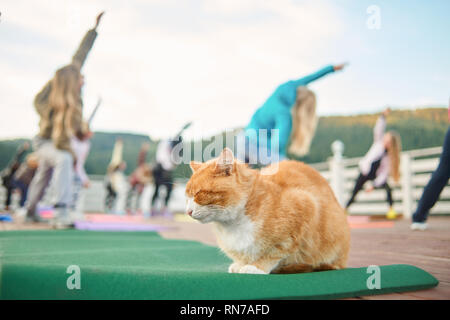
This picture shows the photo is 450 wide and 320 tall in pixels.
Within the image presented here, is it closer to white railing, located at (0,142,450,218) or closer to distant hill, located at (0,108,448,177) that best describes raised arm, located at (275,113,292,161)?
distant hill, located at (0,108,448,177)

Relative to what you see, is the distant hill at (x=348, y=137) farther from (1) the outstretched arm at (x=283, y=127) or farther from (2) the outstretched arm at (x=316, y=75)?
(2) the outstretched arm at (x=316, y=75)

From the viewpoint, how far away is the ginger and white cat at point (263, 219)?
3.54 feet

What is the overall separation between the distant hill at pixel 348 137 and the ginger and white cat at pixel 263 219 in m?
0.26

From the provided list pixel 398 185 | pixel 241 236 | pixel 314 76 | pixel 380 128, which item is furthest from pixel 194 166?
pixel 398 185

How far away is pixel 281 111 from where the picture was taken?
2.00 m

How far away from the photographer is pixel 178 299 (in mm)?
→ 807

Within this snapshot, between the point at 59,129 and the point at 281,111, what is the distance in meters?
2.24

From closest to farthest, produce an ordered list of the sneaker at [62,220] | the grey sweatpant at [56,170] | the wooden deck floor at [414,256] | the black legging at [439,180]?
the wooden deck floor at [414,256] → the black legging at [439,180] → the grey sweatpant at [56,170] → the sneaker at [62,220]

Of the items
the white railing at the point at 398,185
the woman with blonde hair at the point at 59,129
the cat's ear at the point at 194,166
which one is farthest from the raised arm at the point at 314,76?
the white railing at the point at 398,185

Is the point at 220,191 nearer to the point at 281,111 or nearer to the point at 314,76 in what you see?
the point at 281,111

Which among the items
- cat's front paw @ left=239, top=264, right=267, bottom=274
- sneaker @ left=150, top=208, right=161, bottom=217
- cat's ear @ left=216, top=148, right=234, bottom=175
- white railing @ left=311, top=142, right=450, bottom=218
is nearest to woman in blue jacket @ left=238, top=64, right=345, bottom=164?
cat's ear @ left=216, top=148, right=234, bottom=175

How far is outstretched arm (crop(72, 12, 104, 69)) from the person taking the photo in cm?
203
